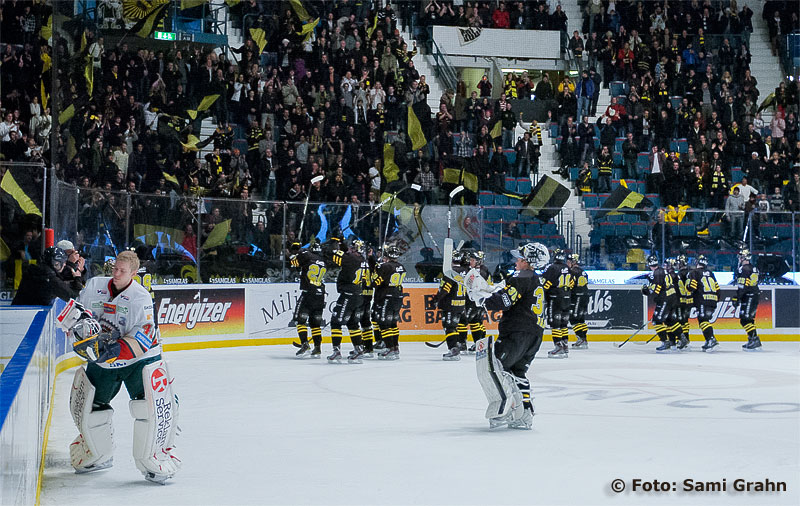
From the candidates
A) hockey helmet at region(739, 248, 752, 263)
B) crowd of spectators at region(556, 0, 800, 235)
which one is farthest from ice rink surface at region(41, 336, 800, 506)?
crowd of spectators at region(556, 0, 800, 235)

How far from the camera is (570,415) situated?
31.5 feet

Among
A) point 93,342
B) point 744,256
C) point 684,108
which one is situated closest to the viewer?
point 93,342

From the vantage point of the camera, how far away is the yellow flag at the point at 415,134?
68.7ft

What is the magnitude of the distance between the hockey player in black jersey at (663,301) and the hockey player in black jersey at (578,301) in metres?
1.04

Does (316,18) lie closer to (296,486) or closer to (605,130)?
(605,130)

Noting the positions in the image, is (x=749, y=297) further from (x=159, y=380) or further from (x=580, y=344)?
(x=159, y=380)

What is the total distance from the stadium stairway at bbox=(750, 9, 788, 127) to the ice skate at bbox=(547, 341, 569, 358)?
12.7 meters

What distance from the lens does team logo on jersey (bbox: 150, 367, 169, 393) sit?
646cm

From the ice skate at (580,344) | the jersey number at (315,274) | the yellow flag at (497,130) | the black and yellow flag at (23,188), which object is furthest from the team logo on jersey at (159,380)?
the yellow flag at (497,130)

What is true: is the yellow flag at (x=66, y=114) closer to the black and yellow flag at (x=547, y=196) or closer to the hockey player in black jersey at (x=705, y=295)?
the black and yellow flag at (x=547, y=196)

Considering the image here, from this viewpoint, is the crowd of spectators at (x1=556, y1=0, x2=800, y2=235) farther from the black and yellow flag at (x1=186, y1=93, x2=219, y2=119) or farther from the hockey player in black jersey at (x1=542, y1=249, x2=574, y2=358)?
the black and yellow flag at (x1=186, y1=93, x2=219, y2=119)

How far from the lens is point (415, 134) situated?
20984 millimetres

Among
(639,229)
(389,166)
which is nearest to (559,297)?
(639,229)

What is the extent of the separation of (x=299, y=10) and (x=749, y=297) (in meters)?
11.5
